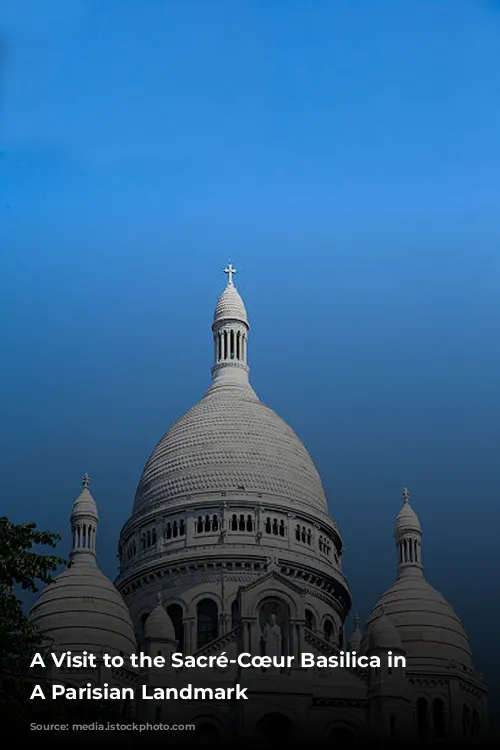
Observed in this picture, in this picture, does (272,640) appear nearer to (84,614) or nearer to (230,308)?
(84,614)

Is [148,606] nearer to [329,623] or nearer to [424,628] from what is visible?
[329,623]

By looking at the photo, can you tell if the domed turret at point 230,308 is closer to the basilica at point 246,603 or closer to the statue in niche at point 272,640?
the basilica at point 246,603

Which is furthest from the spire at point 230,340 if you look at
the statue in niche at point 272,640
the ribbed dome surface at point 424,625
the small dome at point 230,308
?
the statue in niche at point 272,640

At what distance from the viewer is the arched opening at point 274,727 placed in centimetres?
7231

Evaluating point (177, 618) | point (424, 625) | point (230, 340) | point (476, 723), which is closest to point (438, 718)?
point (476, 723)

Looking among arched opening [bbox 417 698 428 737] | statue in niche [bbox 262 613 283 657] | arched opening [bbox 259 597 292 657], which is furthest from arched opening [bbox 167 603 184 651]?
arched opening [bbox 417 698 428 737]

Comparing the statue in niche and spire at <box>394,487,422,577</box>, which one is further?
spire at <box>394,487,422,577</box>

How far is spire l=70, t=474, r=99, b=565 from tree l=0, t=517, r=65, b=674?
33372 mm

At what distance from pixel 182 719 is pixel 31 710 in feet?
86.4

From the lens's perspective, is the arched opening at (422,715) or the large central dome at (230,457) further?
the large central dome at (230,457)

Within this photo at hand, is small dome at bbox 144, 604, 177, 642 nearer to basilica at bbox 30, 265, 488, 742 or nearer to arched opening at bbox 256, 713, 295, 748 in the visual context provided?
basilica at bbox 30, 265, 488, 742

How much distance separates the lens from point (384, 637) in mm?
75062

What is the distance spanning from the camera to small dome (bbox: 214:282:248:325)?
4006 inches

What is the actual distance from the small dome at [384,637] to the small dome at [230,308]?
97.9 ft
